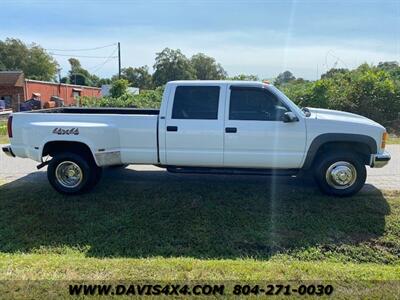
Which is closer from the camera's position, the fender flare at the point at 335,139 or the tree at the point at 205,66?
the fender flare at the point at 335,139

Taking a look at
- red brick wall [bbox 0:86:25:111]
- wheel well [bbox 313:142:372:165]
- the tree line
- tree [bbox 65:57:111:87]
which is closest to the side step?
wheel well [bbox 313:142:372:165]

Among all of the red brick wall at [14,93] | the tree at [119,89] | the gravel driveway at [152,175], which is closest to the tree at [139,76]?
the red brick wall at [14,93]

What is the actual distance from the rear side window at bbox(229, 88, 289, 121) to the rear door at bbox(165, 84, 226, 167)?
8.0 inches

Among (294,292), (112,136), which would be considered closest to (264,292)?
(294,292)

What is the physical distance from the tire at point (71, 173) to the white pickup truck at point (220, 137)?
2cm

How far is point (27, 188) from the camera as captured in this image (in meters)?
6.73

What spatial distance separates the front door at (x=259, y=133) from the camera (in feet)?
19.0

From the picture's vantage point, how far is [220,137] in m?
5.84

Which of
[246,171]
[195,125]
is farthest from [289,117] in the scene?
[195,125]

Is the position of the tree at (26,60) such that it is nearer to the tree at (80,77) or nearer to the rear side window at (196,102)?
the tree at (80,77)

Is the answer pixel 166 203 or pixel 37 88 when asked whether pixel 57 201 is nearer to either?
pixel 166 203

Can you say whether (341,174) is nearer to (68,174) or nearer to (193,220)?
(193,220)

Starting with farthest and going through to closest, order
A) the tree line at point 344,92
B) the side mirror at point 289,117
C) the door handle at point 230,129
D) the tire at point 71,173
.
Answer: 1. the tree line at point 344,92
2. the tire at point 71,173
3. the door handle at point 230,129
4. the side mirror at point 289,117

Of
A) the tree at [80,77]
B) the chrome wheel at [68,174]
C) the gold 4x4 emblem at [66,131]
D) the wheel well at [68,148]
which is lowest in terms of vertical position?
the chrome wheel at [68,174]
